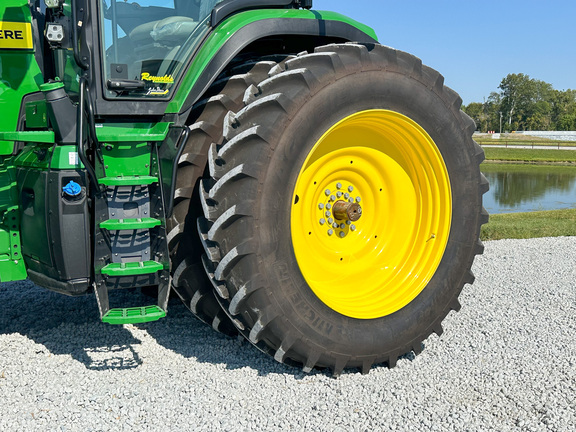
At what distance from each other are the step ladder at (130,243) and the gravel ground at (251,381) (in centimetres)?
40

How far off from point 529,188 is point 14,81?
1978 cm

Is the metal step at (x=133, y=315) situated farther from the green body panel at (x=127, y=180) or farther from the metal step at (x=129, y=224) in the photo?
the green body panel at (x=127, y=180)

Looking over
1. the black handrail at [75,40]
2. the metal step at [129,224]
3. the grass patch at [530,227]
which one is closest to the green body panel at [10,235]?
the metal step at [129,224]

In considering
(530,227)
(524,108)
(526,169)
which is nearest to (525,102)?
(524,108)

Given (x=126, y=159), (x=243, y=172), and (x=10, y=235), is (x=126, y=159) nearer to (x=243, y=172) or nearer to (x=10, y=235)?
(x=243, y=172)

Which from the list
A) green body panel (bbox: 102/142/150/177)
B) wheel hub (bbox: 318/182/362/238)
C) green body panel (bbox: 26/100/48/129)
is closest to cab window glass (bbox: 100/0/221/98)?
green body panel (bbox: 102/142/150/177)

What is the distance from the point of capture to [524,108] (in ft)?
314

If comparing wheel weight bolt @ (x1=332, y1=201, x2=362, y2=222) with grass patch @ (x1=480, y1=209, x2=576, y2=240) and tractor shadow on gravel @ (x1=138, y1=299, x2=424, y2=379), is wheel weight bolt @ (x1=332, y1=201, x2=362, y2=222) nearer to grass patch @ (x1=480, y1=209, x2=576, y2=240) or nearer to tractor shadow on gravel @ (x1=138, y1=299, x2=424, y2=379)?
tractor shadow on gravel @ (x1=138, y1=299, x2=424, y2=379)

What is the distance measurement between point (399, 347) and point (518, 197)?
15.9 metres

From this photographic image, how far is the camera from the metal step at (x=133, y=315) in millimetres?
2631

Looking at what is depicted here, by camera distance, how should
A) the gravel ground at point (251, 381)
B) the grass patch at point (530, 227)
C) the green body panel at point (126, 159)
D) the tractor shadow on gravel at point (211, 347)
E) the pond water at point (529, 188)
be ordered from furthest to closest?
1. the pond water at point (529, 188)
2. the grass patch at point (530, 227)
3. the tractor shadow on gravel at point (211, 347)
4. the green body panel at point (126, 159)
5. the gravel ground at point (251, 381)

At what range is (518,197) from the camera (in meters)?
17.6

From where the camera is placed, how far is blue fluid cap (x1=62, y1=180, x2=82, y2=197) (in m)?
2.66

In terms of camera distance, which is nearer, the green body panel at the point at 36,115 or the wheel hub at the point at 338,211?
the green body panel at the point at 36,115
